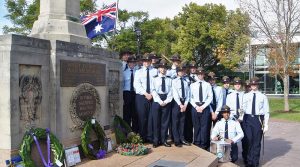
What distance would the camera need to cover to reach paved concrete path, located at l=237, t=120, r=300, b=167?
27.6ft

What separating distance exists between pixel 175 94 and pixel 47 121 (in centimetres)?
309

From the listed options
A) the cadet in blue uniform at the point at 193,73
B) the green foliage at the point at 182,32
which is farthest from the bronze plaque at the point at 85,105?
the green foliage at the point at 182,32

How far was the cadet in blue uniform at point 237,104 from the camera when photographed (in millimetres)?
8211

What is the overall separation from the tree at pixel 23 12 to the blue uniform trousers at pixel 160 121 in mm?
21160

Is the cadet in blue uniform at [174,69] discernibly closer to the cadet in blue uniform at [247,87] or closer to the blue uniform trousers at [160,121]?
the blue uniform trousers at [160,121]

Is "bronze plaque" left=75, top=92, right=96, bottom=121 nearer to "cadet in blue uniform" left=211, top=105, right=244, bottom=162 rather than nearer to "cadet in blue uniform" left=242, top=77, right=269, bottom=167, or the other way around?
"cadet in blue uniform" left=211, top=105, right=244, bottom=162

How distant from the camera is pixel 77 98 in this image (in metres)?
6.11

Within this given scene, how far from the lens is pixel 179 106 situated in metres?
7.65

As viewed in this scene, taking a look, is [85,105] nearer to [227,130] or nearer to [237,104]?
[227,130]

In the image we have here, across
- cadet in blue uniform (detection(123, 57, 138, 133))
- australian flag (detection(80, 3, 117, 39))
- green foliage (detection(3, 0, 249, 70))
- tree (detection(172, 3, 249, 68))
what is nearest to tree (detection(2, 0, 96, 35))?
green foliage (detection(3, 0, 249, 70))

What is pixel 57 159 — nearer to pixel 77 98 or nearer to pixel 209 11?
pixel 77 98

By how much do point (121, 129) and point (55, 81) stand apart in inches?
91.5

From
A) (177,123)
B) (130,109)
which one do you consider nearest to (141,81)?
(130,109)

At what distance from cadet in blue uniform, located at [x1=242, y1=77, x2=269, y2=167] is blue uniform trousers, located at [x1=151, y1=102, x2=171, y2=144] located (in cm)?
199
